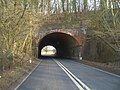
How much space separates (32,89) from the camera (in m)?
12.5

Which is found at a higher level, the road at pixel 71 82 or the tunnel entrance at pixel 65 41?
the tunnel entrance at pixel 65 41

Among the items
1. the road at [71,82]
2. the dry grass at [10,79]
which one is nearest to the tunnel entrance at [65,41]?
the dry grass at [10,79]

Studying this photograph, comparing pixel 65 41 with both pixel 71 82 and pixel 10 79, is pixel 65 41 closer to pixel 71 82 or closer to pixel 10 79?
pixel 10 79

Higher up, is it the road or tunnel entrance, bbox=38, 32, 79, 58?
tunnel entrance, bbox=38, 32, 79, 58

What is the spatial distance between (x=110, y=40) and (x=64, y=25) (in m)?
25.0

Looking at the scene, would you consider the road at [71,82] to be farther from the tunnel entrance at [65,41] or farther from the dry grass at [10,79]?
the tunnel entrance at [65,41]

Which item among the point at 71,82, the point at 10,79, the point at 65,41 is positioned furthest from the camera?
the point at 65,41

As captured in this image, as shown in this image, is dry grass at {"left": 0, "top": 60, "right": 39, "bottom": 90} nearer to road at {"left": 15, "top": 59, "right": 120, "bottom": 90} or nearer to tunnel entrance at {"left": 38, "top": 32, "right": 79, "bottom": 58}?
road at {"left": 15, "top": 59, "right": 120, "bottom": 90}

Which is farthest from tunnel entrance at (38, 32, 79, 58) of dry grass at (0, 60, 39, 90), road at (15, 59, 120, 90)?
road at (15, 59, 120, 90)

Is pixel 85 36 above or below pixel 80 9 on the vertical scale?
below

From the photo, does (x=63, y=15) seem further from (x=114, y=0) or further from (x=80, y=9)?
(x=114, y=0)

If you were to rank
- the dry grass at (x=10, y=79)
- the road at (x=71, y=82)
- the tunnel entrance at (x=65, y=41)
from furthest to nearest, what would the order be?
the tunnel entrance at (x=65, y=41)
the dry grass at (x=10, y=79)
the road at (x=71, y=82)

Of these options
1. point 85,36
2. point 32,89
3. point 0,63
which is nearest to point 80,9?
point 85,36

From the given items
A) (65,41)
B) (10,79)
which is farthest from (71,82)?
(65,41)
